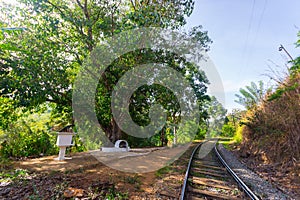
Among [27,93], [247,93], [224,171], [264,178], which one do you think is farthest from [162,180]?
[247,93]

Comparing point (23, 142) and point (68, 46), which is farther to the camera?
point (68, 46)

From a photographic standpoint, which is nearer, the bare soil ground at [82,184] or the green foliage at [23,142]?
the bare soil ground at [82,184]

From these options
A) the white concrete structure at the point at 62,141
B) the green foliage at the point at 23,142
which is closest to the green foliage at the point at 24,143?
the green foliage at the point at 23,142

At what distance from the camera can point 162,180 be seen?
5531 mm

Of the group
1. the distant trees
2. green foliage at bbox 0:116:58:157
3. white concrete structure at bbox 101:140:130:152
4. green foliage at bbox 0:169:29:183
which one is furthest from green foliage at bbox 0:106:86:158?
green foliage at bbox 0:169:29:183

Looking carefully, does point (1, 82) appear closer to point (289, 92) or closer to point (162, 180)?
point (162, 180)

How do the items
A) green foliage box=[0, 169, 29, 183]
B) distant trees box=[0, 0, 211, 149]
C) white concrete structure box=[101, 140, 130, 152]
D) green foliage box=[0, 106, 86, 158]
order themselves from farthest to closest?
white concrete structure box=[101, 140, 130, 152] < green foliage box=[0, 106, 86, 158] < distant trees box=[0, 0, 211, 149] < green foliage box=[0, 169, 29, 183]

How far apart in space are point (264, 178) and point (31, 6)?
10.9 metres

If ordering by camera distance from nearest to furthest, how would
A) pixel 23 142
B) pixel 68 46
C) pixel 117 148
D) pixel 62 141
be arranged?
pixel 62 141 < pixel 23 142 < pixel 68 46 < pixel 117 148

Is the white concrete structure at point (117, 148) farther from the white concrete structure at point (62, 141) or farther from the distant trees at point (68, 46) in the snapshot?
the white concrete structure at point (62, 141)

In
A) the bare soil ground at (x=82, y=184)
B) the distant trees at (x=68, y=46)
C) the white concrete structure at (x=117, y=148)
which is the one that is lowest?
the bare soil ground at (x=82, y=184)

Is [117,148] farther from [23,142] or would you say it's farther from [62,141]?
[23,142]

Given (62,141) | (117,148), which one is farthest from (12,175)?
(117,148)

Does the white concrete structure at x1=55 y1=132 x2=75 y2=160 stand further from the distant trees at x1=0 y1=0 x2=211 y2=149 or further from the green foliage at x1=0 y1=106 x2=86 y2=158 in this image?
the distant trees at x1=0 y1=0 x2=211 y2=149
